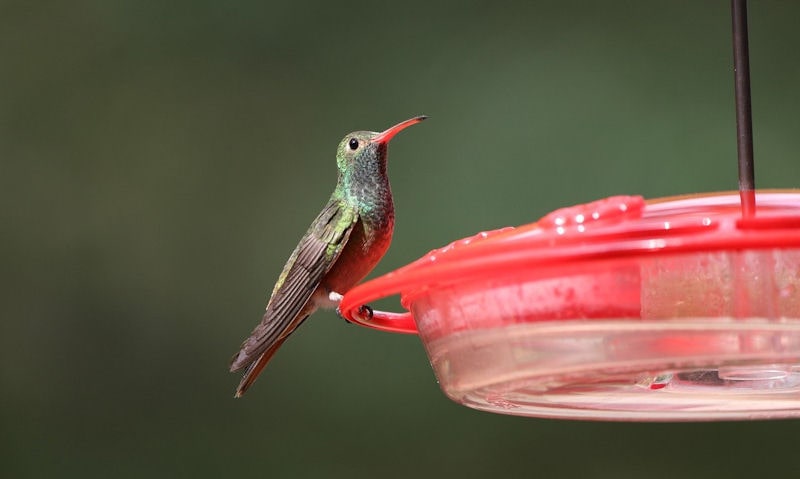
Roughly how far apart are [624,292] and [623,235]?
0.07m

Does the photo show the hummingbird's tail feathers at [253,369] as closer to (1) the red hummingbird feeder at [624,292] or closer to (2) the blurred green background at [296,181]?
(1) the red hummingbird feeder at [624,292]

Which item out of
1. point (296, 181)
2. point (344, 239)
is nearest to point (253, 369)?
point (344, 239)

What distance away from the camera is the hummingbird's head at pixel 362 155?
2193 mm

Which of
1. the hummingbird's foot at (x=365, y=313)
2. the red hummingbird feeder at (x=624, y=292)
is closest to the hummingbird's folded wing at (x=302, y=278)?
the hummingbird's foot at (x=365, y=313)

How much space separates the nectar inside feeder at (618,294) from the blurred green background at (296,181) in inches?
94.2

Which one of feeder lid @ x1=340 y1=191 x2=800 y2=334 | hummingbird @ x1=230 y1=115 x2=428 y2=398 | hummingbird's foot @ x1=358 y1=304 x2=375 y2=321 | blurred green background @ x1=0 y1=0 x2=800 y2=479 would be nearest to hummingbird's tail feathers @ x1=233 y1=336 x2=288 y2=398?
hummingbird @ x1=230 y1=115 x2=428 y2=398

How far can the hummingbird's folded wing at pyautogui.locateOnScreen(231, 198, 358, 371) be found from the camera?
1.79 meters

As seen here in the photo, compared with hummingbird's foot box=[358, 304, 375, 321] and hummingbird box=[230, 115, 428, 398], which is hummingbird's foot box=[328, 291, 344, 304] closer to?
hummingbird box=[230, 115, 428, 398]

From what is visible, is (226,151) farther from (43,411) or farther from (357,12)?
(43,411)

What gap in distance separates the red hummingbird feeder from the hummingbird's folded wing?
0.55 meters

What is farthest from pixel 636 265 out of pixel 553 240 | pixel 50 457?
pixel 50 457

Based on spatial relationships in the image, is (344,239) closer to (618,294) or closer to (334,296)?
(334,296)

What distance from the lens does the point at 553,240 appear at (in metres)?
1.03

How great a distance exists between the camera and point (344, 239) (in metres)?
2.07
